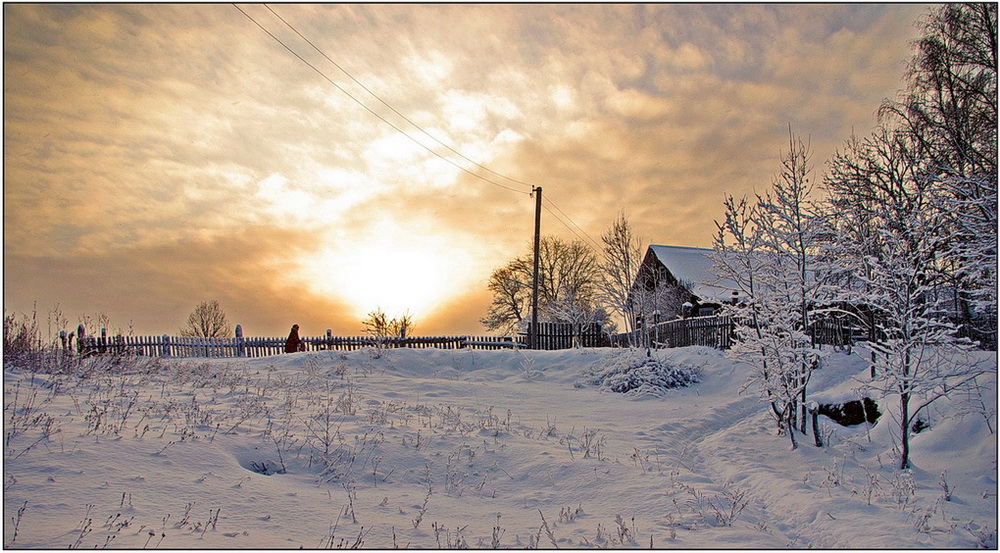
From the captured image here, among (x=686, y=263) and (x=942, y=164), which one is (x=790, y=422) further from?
(x=686, y=263)

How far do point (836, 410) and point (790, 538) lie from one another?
5.71 m

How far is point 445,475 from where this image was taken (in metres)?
5.93

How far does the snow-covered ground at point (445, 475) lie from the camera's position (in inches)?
158

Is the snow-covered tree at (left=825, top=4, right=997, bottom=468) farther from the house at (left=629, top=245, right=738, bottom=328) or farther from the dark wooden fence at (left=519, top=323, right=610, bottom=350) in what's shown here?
the house at (left=629, top=245, right=738, bottom=328)

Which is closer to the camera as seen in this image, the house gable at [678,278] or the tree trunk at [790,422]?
→ the tree trunk at [790,422]

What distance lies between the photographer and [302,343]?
22.5 m

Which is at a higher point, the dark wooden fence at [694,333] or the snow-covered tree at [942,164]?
the snow-covered tree at [942,164]

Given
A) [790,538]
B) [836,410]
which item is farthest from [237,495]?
[836,410]

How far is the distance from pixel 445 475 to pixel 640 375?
801 cm

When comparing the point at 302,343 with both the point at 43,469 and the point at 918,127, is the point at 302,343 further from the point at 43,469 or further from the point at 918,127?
the point at 918,127

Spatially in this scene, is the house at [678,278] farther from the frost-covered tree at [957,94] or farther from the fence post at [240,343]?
the fence post at [240,343]

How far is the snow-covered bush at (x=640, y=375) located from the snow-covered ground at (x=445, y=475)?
8.12 ft

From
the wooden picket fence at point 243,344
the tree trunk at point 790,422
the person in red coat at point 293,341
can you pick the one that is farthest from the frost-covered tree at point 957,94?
the person in red coat at point 293,341

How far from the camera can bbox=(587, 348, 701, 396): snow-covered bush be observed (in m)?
12.6
